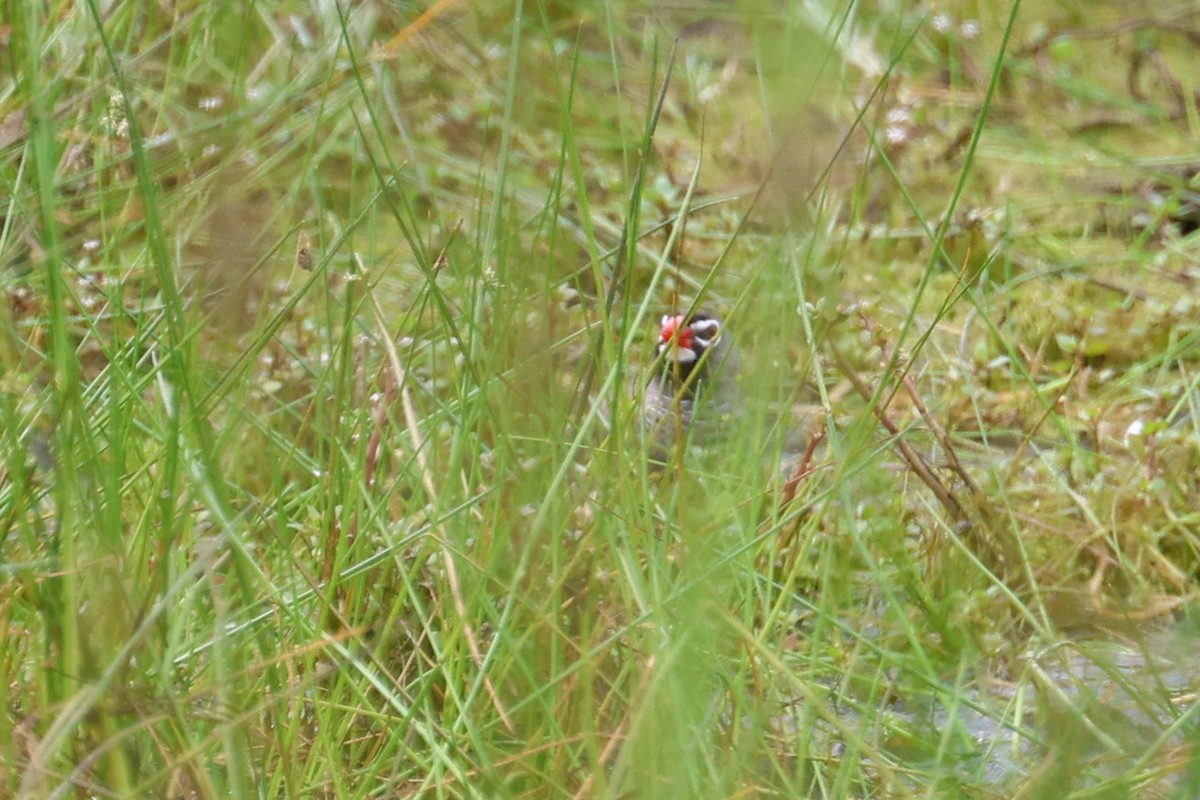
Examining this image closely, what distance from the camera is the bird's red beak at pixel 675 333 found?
4.63ft

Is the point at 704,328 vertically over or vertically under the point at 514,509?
under

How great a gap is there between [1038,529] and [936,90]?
2.15 meters

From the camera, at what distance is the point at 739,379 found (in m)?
1.08

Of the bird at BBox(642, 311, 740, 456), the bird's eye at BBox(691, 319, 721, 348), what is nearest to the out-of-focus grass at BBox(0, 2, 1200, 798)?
the bird at BBox(642, 311, 740, 456)

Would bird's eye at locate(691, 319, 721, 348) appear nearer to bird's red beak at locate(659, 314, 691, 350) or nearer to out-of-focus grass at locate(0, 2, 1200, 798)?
bird's red beak at locate(659, 314, 691, 350)

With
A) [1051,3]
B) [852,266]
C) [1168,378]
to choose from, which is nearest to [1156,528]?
[1168,378]

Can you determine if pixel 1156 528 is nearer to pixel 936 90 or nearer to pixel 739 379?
pixel 739 379

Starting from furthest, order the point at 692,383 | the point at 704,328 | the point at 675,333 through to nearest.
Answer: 1. the point at 692,383
2. the point at 704,328
3. the point at 675,333

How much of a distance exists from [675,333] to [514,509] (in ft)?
1.05

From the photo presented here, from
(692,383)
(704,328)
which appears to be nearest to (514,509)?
(704,328)

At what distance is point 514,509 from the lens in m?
1.10

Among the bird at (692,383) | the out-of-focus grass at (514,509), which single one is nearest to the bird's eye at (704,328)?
the bird at (692,383)

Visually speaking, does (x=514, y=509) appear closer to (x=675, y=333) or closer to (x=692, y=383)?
(x=675, y=333)

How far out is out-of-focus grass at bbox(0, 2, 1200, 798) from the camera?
990 millimetres
